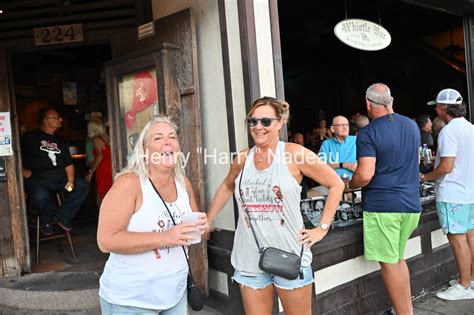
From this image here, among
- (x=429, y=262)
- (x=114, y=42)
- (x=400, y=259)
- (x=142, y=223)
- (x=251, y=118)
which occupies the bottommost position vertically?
(x=429, y=262)

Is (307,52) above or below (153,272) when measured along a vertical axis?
above

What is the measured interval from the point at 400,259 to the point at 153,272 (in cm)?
223

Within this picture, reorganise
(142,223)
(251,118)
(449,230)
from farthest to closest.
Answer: (449,230) → (251,118) → (142,223)

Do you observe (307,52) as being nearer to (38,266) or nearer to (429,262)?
(429,262)

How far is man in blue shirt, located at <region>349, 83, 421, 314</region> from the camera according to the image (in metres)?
3.28

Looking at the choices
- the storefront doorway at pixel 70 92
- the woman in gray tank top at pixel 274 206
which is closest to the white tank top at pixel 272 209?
the woman in gray tank top at pixel 274 206

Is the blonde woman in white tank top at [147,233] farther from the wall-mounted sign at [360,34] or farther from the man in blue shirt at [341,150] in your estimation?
the man in blue shirt at [341,150]

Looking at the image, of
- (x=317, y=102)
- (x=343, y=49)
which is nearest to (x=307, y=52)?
(x=343, y=49)

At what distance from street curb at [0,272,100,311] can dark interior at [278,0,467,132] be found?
5210mm

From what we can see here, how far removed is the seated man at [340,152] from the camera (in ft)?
15.4

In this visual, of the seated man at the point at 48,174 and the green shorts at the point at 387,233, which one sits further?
the seated man at the point at 48,174

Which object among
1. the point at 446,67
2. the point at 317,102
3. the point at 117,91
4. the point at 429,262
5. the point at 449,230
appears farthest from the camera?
the point at 317,102

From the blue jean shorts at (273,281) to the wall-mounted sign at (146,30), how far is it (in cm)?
215

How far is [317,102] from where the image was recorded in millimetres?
11148
